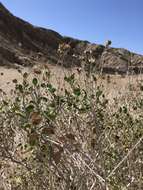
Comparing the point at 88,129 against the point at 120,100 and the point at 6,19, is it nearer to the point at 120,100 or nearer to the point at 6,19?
the point at 120,100

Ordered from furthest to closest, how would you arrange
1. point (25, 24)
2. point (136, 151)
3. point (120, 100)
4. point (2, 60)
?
point (25, 24)
point (2, 60)
point (120, 100)
point (136, 151)

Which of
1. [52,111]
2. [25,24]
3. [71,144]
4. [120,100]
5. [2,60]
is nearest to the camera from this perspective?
[71,144]

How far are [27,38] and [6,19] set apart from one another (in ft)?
9.12

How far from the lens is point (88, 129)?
10.1 feet

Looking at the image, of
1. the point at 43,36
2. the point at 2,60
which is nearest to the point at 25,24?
the point at 43,36

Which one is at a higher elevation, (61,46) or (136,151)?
(61,46)

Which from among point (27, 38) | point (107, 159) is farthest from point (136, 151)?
point (27, 38)

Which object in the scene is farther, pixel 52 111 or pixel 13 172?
pixel 13 172

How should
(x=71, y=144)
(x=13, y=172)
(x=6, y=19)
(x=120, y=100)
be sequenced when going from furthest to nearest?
1. (x=6, y=19)
2. (x=120, y=100)
3. (x=13, y=172)
4. (x=71, y=144)

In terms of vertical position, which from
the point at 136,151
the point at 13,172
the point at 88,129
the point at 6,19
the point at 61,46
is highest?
the point at 6,19

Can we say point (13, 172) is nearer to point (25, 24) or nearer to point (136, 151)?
point (136, 151)

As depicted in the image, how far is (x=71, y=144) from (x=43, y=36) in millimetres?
51079

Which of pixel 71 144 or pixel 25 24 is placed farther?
pixel 25 24

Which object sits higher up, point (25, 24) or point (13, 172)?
point (25, 24)
